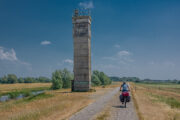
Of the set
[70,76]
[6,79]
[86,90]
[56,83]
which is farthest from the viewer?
[6,79]

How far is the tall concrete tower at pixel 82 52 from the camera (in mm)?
31328

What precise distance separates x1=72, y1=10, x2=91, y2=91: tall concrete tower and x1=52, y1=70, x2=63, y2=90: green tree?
26505 mm

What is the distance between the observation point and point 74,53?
32094 millimetres

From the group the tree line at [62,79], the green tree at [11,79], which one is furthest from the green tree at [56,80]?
the green tree at [11,79]

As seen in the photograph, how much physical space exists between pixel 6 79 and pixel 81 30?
121 m

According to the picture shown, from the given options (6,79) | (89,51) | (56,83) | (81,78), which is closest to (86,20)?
(89,51)

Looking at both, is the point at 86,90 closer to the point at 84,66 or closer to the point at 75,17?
the point at 84,66

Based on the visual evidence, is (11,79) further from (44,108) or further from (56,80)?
(44,108)

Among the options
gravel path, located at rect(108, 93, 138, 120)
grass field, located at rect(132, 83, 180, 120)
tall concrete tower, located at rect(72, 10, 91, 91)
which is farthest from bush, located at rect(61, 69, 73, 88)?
gravel path, located at rect(108, 93, 138, 120)

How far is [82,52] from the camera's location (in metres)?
31.7

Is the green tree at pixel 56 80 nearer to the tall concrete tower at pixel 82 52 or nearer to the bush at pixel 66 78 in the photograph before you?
the bush at pixel 66 78

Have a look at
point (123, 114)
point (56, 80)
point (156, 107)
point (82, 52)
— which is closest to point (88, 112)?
point (123, 114)

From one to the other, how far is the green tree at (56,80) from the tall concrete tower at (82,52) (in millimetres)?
26505

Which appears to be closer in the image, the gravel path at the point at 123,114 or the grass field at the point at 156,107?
the gravel path at the point at 123,114
